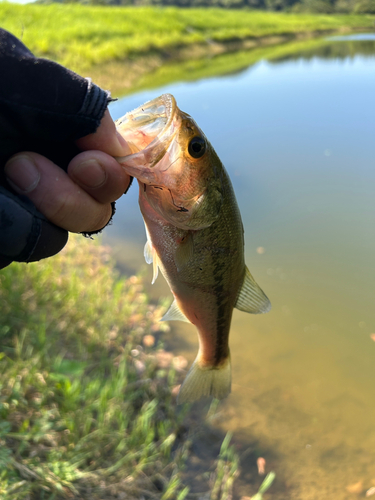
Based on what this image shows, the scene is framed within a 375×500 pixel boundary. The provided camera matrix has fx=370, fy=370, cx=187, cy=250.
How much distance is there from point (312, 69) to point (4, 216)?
22.5 m

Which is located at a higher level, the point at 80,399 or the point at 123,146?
the point at 123,146

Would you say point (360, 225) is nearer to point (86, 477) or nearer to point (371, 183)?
point (371, 183)

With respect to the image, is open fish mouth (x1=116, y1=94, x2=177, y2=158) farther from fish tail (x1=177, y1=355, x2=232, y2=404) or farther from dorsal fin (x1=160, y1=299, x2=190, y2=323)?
fish tail (x1=177, y1=355, x2=232, y2=404)

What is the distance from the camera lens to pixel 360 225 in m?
6.17

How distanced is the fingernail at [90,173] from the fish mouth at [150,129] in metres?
0.10

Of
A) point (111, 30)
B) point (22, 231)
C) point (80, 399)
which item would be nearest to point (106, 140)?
point (22, 231)

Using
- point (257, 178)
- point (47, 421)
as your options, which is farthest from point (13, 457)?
point (257, 178)

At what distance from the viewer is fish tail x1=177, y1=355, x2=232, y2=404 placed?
85.0 inches

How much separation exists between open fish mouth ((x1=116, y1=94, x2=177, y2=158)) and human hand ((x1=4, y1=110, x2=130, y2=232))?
67 mm

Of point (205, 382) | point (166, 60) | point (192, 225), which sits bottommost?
point (166, 60)

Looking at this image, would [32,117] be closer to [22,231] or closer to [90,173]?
[90,173]

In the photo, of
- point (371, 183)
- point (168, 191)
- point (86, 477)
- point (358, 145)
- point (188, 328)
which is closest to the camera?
point (168, 191)

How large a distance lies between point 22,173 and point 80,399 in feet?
6.79

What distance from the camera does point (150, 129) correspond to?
1.52 metres
